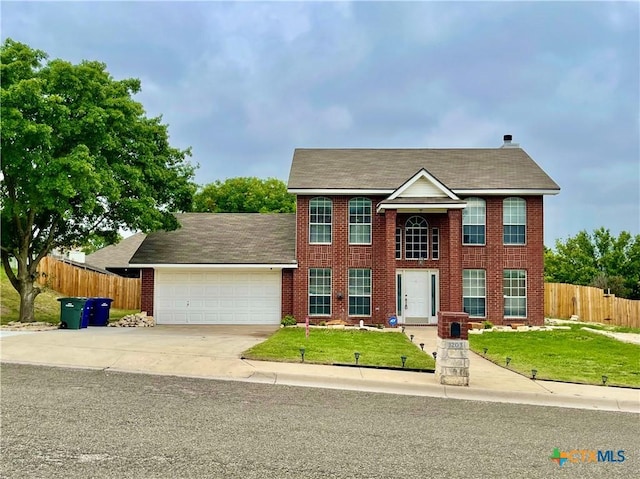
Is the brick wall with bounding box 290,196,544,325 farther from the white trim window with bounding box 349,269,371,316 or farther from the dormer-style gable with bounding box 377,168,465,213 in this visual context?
the dormer-style gable with bounding box 377,168,465,213

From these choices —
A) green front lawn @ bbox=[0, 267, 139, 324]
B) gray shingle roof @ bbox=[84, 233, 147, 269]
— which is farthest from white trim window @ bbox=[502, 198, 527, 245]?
gray shingle roof @ bbox=[84, 233, 147, 269]

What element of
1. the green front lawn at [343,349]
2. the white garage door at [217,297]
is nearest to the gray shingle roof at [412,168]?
the white garage door at [217,297]

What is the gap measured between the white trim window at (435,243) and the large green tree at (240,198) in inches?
1151

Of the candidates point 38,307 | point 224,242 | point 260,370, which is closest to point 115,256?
point 38,307

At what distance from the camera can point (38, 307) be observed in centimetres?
2614

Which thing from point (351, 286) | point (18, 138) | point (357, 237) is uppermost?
point (18, 138)

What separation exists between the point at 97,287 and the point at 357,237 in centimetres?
1488

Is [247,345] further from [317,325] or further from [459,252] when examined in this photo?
[459,252]

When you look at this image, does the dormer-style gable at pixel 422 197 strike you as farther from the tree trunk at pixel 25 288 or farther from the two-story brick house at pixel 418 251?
the tree trunk at pixel 25 288

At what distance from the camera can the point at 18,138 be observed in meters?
17.9

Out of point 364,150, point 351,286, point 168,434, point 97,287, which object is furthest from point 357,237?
point 168,434

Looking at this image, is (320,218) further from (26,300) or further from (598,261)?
(598,261)

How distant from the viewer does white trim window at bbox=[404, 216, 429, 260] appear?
2355 cm

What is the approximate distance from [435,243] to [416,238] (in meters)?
0.80
